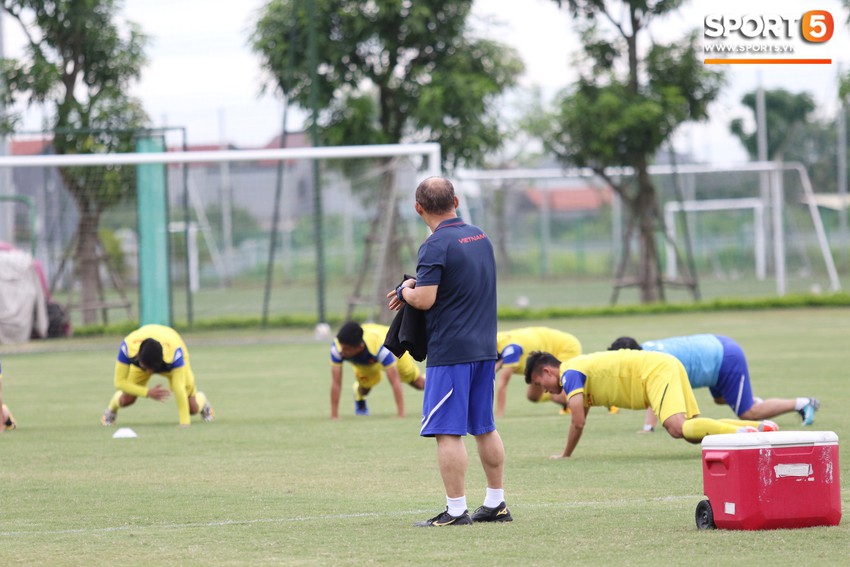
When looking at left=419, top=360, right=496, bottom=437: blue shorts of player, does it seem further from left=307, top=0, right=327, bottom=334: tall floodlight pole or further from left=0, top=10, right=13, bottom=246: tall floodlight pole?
left=0, top=10, right=13, bottom=246: tall floodlight pole

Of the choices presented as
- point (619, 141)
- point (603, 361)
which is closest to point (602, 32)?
point (619, 141)

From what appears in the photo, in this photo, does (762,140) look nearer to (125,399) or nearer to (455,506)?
(125,399)

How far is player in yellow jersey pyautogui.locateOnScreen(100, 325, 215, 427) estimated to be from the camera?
42.8 feet

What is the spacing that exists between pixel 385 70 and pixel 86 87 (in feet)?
23.9

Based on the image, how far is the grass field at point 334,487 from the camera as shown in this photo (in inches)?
257

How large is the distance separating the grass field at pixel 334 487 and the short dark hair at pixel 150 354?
0.73 metres

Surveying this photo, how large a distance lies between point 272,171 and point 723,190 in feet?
52.7

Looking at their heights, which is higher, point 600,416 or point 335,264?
point 335,264

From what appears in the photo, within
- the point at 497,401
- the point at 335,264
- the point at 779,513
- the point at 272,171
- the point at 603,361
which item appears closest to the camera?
the point at 779,513

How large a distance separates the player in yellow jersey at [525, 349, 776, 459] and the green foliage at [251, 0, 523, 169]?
842 inches

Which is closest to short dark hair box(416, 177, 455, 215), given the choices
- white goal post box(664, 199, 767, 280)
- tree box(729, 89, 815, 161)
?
white goal post box(664, 199, 767, 280)

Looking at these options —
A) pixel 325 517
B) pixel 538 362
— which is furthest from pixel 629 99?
pixel 325 517

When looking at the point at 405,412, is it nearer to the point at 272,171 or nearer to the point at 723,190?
the point at 272,171

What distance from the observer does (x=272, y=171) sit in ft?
114
